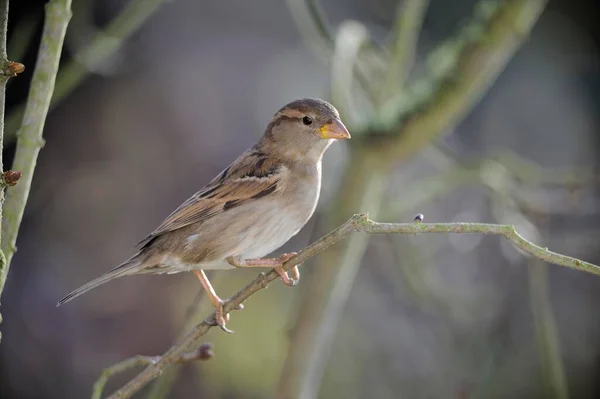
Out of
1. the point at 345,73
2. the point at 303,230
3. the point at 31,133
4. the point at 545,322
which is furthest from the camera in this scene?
the point at 303,230

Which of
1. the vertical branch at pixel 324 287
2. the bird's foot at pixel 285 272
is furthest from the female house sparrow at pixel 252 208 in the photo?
the vertical branch at pixel 324 287

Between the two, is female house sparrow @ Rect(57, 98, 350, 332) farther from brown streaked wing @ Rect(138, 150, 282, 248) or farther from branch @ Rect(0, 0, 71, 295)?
branch @ Rect(0, 0, 71, 295)

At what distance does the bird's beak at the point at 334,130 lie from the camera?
9.69 feet

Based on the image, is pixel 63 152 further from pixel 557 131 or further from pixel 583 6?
pixel 583 6

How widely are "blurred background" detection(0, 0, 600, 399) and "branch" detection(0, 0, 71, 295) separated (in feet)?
6.32

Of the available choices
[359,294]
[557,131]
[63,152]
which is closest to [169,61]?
[63,152]

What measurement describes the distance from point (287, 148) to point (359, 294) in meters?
2.97

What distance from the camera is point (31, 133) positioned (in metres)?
1.85

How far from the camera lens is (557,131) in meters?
7.39

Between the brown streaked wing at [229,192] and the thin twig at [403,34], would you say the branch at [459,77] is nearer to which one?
the thin twig at [403,34]

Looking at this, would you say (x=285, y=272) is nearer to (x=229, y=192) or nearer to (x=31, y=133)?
(x=31, y=133)

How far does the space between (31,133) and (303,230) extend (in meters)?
4.24

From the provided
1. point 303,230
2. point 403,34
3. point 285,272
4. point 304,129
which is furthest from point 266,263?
point 303,230

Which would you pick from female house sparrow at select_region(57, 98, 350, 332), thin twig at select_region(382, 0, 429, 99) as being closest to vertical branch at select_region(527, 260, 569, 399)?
female house sparrow at select_region(57, 98, 350, 332)
